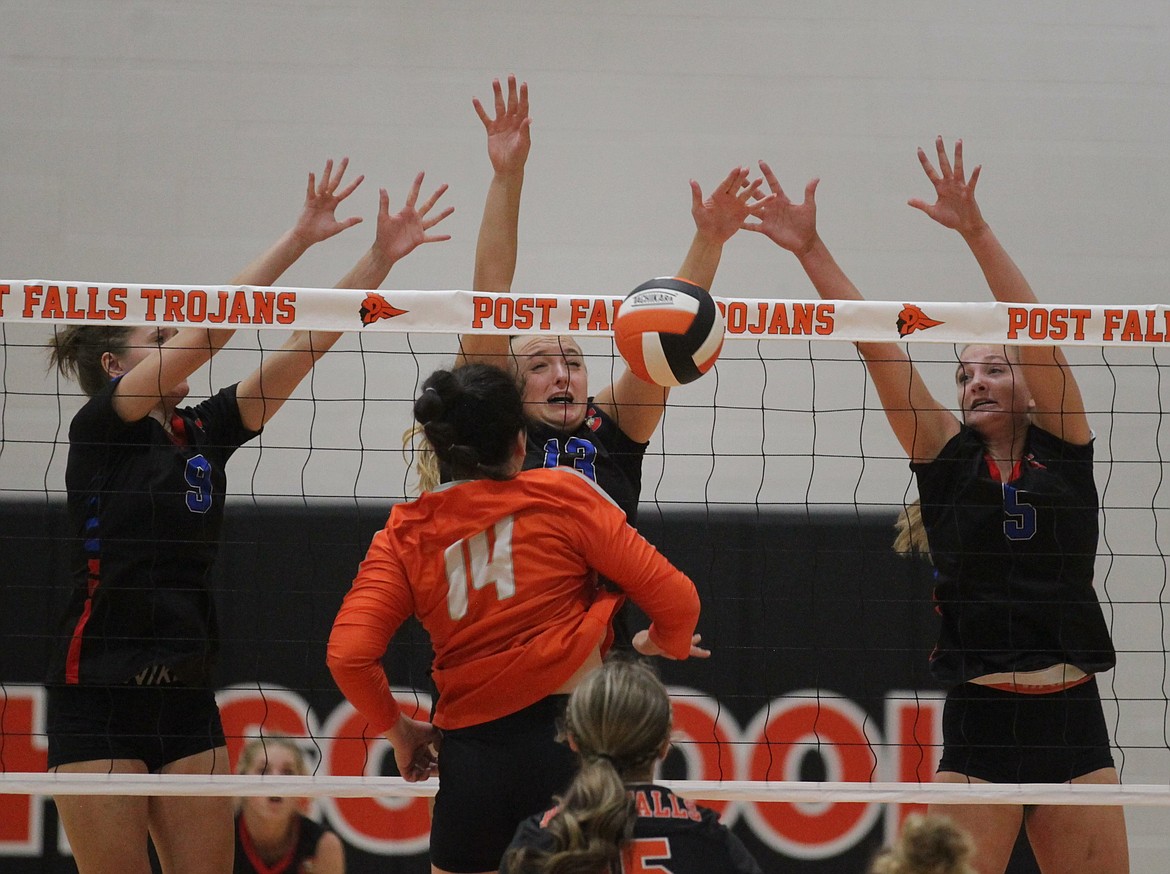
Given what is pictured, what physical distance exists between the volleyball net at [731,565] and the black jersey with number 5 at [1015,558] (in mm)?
1082

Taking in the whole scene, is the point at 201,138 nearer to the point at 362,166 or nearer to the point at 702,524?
the point at 362,166

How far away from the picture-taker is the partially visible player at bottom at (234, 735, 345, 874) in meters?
5.29

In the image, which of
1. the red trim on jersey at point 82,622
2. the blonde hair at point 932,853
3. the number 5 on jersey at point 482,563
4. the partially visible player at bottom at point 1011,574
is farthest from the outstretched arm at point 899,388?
the red trim on jersey at point 82,622

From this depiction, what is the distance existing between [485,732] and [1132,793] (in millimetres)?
1919

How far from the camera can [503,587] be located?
2.78 meters

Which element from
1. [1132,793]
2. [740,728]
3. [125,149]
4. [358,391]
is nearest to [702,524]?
[740,728]

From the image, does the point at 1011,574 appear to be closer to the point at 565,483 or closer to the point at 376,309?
the point at 565,483

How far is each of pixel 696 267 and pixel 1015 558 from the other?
51.4 inches

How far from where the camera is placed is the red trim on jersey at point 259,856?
5316 mm

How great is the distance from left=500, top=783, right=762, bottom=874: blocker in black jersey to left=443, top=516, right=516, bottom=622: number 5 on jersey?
677mm

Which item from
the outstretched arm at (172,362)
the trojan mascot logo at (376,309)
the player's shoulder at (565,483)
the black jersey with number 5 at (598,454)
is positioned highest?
the trojan mascot logo at (376,309)

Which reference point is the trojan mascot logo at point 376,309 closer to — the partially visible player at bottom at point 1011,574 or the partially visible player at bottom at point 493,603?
the partially visible player at bottom at point 493,603

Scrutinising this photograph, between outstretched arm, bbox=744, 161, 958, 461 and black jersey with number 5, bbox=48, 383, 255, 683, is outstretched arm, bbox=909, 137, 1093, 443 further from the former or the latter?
black jersey with number 5, bbox=48, 383, 255, 683

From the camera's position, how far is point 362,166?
20.2ft
